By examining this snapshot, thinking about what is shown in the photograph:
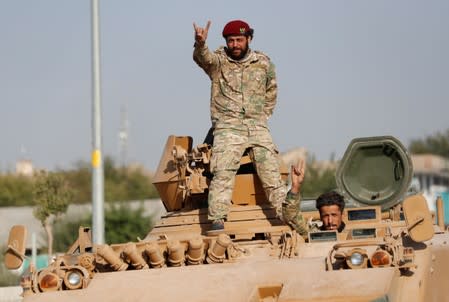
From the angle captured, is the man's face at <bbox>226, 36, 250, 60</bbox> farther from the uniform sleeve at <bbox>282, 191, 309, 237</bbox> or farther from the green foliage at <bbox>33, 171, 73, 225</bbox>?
the green foliage at <bbox>33, 171, 73, 225</bbox>

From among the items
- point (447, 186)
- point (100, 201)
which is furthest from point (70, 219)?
point (447, 186)

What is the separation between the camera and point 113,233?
134 feet

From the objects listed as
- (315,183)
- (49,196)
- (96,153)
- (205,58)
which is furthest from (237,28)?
(315,183)

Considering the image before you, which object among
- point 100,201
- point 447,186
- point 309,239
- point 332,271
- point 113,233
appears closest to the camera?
point 332,271

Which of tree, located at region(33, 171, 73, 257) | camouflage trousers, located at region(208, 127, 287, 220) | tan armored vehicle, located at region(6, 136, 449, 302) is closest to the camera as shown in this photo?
tan armored vehicle, located at region(6, 136, 449, 302)

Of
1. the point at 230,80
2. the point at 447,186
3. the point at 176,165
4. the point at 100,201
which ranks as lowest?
the point at 447,186

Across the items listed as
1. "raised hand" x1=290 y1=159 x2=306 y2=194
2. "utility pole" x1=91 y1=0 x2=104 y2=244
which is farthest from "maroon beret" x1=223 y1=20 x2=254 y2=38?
"utility pole" x1=91 y1=0 x2=104 y2=244

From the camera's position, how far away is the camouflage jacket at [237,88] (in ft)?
51.6

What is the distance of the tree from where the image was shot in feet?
97.6

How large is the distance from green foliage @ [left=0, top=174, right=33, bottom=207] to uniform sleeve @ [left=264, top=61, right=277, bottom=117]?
35505 mm

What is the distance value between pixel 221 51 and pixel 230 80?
0.39m

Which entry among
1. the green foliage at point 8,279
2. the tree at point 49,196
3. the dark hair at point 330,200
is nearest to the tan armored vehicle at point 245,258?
the dark hair at point 330,200

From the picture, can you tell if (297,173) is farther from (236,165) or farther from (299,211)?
(236,165)

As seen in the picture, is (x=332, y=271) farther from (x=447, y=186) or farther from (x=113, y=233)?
(x=447, y=186)
